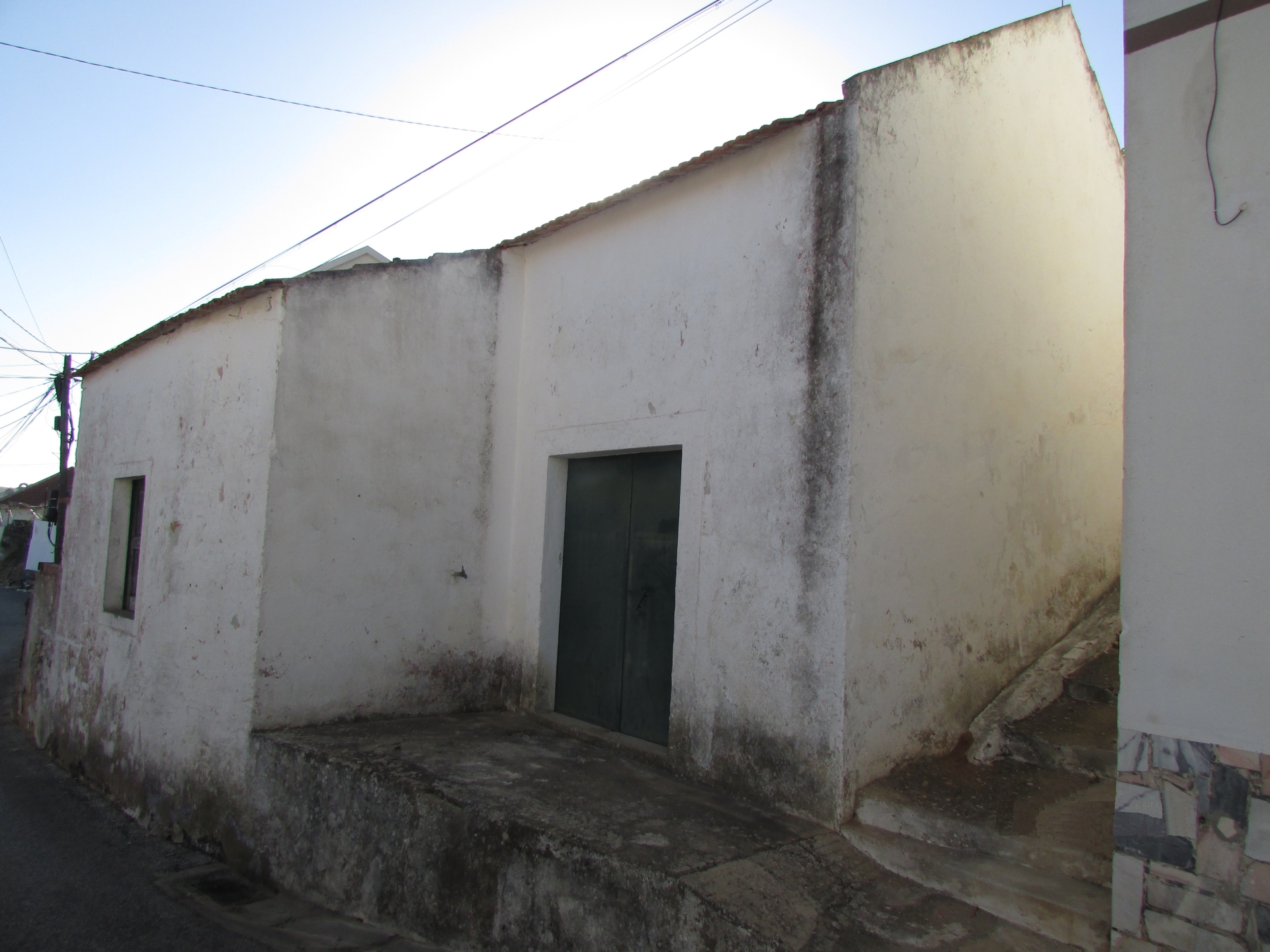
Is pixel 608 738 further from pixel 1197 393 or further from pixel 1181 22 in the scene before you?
pixel 1181 22

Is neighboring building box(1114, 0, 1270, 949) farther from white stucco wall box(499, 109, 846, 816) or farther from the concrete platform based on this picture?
white stucco wall box(499, 109, 846, 816)

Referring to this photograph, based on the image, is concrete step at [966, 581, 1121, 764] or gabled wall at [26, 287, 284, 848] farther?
gabled wall at [26, 287, 284, 848]

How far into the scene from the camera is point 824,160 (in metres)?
4.48

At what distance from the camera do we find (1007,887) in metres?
3.35

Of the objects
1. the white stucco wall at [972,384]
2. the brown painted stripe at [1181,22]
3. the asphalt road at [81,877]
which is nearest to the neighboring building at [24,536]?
the asphalt road at [81,877]

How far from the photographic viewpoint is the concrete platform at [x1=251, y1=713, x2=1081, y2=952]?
330cm

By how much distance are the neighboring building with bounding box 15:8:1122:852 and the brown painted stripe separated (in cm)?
150

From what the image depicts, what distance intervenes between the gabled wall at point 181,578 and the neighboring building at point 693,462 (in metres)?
0.04

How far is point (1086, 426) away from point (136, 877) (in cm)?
736

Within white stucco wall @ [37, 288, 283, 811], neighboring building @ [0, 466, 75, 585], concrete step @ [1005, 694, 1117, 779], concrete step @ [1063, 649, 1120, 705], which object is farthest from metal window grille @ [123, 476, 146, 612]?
neighboring building @ [0, 466, 75, 585]

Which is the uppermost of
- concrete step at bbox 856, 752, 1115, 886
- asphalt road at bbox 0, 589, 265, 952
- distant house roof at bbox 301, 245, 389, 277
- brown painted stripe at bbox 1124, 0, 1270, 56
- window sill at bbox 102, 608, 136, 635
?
distant house roof at bbox 301, 245, 389, 277

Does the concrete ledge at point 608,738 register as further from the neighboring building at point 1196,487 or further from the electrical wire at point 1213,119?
the electrical wire at point 1213,119

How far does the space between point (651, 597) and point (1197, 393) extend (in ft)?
11.6

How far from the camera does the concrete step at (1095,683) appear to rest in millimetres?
4734
